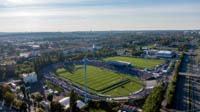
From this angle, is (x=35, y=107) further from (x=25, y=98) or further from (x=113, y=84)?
(x=113, y=84)

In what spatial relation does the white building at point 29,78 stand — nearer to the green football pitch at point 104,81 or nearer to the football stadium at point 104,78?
the football stadium at point 104,78

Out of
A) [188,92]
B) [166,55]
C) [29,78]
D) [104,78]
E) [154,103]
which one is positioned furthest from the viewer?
[166,55]

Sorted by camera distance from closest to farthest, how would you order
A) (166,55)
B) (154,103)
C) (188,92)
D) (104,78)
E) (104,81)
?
(154,103)
(188,92)
(104,81)
(104,78)
(166,55)

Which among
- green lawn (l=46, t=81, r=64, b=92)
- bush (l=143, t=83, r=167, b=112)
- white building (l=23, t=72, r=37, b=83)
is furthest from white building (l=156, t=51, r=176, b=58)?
white building (l=23, t=72, r=37, b=83)

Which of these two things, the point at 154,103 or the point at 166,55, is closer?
the point at 154,103

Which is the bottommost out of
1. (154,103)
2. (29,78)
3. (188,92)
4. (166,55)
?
(188,92)

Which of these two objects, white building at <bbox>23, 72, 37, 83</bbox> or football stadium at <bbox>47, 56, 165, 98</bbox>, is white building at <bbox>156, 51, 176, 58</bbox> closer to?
football stadium at <bbox>47, 56, 165, 98</bbox>

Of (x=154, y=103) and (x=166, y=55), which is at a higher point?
(x=166, y=55)

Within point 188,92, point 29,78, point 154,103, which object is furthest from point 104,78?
point 29,78

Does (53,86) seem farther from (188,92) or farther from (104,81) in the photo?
(188,92)
